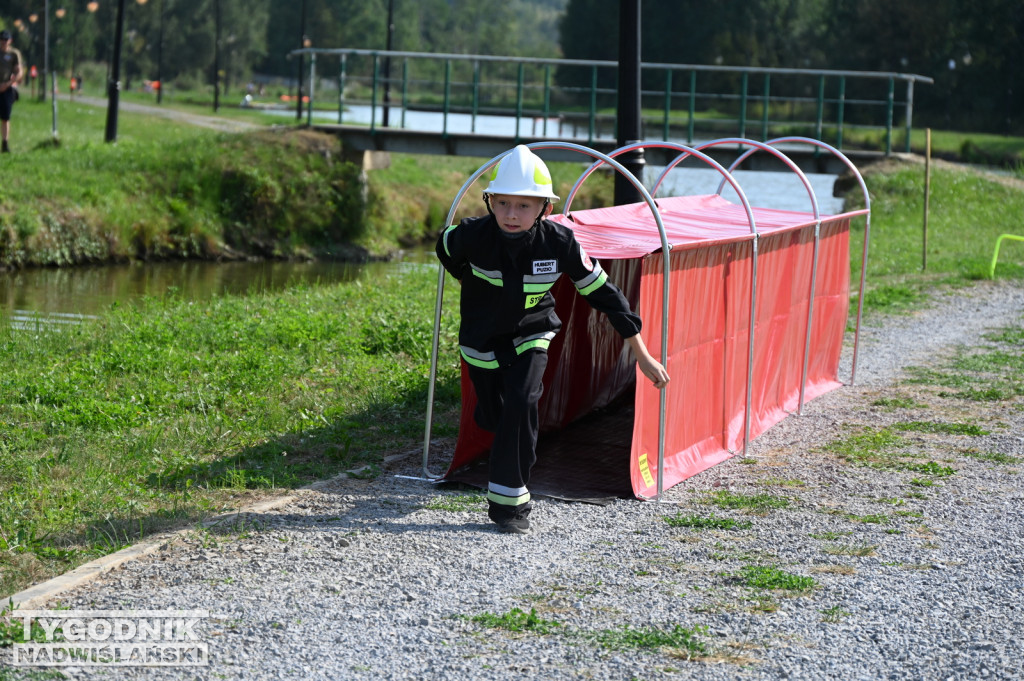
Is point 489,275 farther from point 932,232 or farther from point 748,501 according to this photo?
point 932,232

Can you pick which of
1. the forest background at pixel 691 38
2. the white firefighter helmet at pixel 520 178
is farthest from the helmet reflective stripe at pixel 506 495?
the forest background at pixel 691 38

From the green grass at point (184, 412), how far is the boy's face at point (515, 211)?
195 cm

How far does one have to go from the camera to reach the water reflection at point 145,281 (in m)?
15.2

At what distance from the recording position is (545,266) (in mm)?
5770

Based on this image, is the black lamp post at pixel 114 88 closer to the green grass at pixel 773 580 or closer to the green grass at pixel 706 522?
the green grass at pixel 706 522

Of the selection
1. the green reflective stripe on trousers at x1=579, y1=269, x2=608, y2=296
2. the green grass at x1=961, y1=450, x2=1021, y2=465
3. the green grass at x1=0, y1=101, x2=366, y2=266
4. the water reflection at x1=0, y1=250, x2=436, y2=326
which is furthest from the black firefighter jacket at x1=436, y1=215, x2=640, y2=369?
the green grass at x1=0, y1=101, x2=366, y2=266

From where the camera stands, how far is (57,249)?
1852cm

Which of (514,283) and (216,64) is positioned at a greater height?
(216,64)

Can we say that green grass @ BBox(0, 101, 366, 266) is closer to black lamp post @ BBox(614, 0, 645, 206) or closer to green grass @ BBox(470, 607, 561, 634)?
black lamp post @ BBox(614, 0, 645, 206)

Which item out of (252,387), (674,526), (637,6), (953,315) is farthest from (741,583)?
(953,315)

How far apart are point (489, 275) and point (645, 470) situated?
5.03ft

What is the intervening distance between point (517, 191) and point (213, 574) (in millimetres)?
2237

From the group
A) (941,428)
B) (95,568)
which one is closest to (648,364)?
(95,568)

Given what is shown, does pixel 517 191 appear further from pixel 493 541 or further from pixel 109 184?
pixel 109 184
